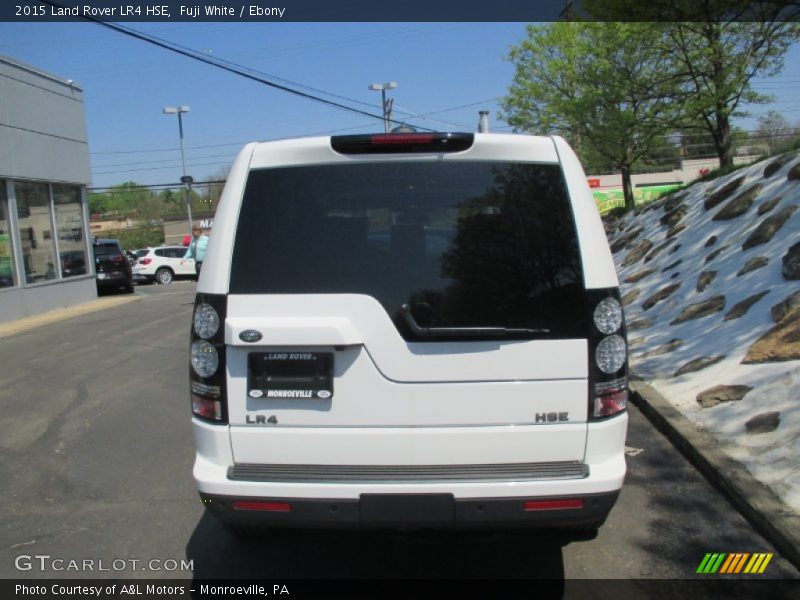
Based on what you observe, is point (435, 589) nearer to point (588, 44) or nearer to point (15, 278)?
point (15, 278)

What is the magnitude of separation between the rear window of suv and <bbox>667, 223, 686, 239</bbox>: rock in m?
8.04

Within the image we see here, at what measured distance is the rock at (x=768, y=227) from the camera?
7.23 m

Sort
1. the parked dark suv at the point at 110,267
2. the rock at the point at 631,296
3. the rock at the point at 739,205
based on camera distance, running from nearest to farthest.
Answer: the rock at the point at 739,205, the rock at the point at 631,296, the parked dark suv at the point at 110,267

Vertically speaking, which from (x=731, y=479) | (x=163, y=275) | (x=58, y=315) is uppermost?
(x=731, y=479)

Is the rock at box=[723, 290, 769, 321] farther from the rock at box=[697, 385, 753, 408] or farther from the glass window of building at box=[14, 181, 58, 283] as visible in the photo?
the glass window of building at box=[14, 181, 58, 283]

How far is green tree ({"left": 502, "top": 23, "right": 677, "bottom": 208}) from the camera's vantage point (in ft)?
48.2

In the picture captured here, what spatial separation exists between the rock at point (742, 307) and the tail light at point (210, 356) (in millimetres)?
5237

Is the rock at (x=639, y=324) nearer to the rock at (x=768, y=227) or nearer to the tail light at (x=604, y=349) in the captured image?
the rock at (x=768, y=227)

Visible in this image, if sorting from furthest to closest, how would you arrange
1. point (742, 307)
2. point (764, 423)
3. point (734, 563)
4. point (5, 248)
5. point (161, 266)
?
1. point (161, 266)
2. point (5, 248)
3. point (742, 307)
4. point (764, 423)
5. point (734, 563)

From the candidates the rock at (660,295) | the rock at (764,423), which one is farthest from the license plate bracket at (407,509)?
the rock at (660,295)

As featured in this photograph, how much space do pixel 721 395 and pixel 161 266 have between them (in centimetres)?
2625

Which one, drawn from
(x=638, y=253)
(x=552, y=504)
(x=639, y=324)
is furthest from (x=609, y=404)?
(x=638, y=253)

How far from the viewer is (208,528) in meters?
3.96

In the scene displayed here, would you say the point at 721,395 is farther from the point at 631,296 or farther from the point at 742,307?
the point at 631,296
